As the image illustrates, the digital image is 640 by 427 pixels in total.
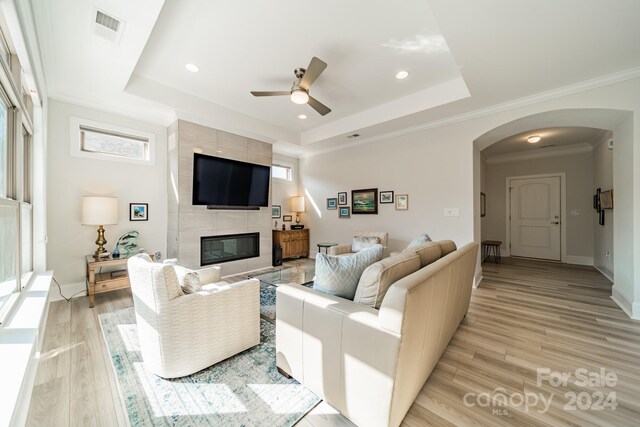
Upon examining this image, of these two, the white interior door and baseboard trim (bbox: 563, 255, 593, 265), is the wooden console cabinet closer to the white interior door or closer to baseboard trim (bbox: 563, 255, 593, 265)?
the white interior door

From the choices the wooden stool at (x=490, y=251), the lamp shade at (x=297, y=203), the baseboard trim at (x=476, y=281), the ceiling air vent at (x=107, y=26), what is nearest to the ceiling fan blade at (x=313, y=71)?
the ceiling air vent at (x=107, y=26)

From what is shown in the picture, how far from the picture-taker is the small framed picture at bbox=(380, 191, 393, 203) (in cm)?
493

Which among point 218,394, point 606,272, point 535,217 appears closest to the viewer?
point 218,394

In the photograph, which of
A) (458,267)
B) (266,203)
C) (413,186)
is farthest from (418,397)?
(266,203)

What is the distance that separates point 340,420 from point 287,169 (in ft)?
19.1

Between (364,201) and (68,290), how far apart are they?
506 cm

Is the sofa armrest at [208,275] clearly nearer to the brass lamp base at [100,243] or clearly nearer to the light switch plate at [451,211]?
the brass lamp base at [100,243]

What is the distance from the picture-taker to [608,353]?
213cm

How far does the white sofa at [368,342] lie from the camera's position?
3.94ft

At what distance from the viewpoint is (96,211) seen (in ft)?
10.5

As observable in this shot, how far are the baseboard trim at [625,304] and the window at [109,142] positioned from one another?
6842 mm

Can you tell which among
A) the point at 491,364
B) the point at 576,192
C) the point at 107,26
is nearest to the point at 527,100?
the point at 491,364

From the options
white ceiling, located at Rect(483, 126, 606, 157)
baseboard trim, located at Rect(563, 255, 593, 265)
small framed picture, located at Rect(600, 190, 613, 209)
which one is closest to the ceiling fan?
white ceiling, located at Rect(483, 126, 606, 157)

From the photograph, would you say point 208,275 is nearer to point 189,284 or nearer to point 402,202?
point 189,284
